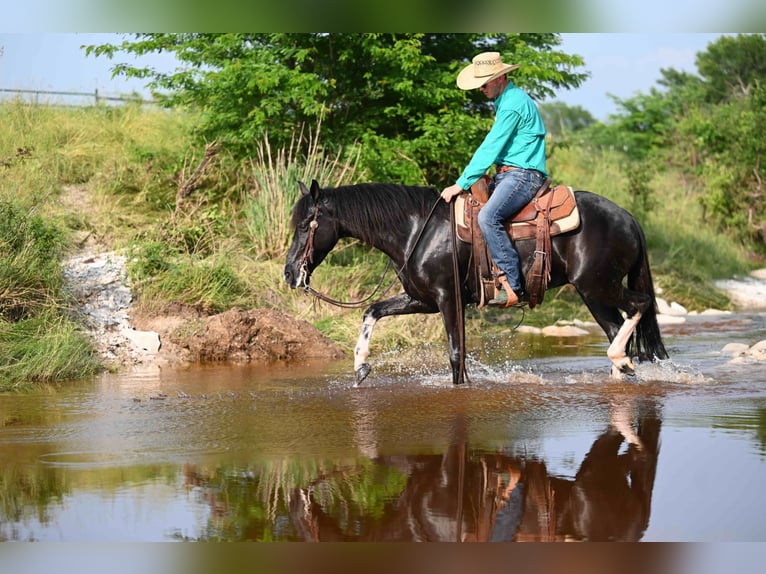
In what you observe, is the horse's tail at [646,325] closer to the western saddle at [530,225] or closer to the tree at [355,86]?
the western saddle at [530,225]

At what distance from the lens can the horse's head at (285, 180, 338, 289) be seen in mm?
9242

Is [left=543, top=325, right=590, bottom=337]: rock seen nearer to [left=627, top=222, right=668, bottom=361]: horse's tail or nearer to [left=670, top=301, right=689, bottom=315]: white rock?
[left=670, top=301, right=689, bottom=315]: white rock

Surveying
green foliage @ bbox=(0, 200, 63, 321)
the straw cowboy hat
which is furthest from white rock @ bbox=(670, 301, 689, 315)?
green foliage @ bbox=(0, 200, 63, 321)

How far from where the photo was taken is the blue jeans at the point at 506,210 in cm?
869

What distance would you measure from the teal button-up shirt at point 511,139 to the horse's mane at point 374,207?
56cm

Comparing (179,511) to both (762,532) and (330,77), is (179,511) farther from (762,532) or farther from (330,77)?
(330,77)

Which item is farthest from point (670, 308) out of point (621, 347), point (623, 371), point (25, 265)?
point (25, 265)

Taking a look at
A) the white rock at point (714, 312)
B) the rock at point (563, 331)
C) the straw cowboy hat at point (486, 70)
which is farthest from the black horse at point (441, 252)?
the white rock at point (714, 312)

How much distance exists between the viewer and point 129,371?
10812 millimetres

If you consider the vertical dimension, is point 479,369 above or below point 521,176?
below

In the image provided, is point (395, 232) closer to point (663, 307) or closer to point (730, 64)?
point (663, 307)

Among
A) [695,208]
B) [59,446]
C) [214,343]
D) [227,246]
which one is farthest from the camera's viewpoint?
[695,208]

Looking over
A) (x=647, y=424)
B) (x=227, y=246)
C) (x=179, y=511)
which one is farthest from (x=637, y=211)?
(x=179, y=511)

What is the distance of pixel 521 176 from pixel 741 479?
379 centimetres
